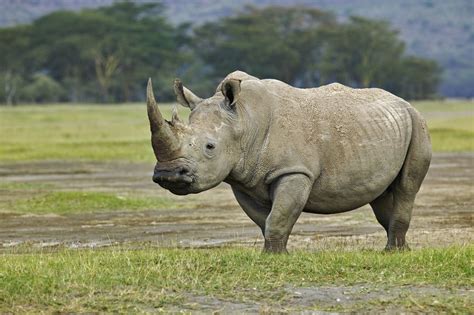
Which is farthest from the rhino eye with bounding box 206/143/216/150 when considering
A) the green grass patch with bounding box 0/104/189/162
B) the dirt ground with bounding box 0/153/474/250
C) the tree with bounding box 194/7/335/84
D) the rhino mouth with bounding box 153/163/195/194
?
the tree with bounding box 194/7/335/84

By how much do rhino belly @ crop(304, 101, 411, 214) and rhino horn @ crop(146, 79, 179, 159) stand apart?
1684 millimetres

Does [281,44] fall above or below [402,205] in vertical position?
below

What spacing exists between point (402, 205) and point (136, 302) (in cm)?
441

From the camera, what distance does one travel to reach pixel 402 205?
1280cm

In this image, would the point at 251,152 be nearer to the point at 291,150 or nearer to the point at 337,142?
the point at 291,150

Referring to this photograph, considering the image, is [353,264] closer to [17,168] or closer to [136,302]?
[136,302]

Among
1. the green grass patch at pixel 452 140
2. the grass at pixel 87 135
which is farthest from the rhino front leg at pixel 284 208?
the green grass patch at pixel 452 140

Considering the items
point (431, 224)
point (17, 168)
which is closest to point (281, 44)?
point (17, 168)

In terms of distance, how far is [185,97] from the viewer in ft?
38.9

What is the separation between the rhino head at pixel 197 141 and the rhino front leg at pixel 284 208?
1.77 ft

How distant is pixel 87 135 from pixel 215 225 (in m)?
31.4

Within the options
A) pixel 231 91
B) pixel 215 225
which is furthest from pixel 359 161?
pixel 215 225

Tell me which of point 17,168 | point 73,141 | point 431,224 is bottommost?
point 73,141

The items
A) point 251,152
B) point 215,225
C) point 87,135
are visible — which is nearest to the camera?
point 251,152
